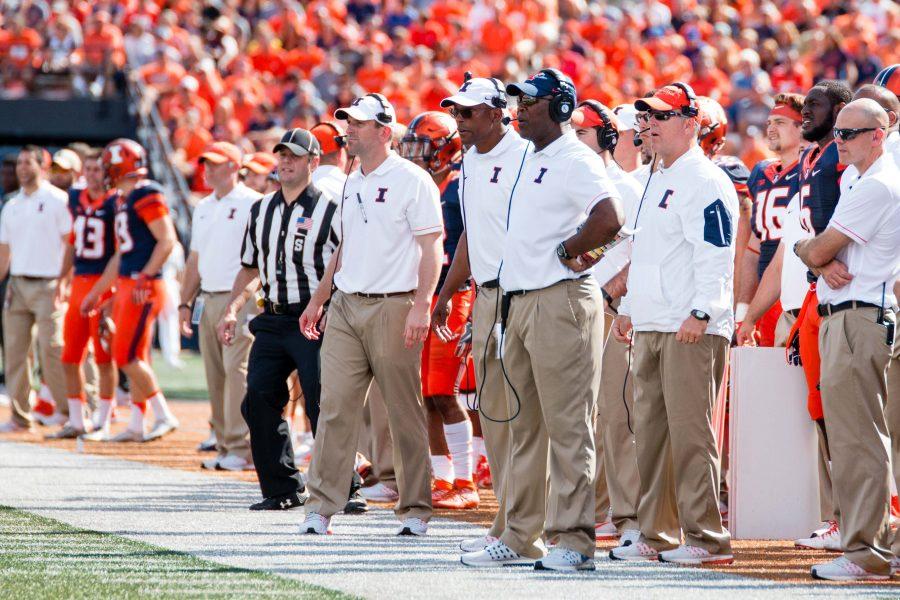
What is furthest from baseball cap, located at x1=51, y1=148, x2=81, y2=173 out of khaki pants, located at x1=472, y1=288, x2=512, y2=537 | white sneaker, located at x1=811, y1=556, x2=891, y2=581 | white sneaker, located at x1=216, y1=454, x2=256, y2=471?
white sneaker, located at x1=811, y1=556, x2=891, y2=581

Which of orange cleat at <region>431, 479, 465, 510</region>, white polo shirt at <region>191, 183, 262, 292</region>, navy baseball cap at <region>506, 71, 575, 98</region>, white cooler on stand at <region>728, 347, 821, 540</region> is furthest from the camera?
white polo shirt at <region>191, 183, 262, 292</region>

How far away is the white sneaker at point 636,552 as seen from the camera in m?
6.76

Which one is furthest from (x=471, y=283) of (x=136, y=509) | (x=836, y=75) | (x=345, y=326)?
(x=836, y=75)

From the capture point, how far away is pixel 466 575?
618 cm

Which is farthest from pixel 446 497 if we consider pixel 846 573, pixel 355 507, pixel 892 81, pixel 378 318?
pixel 892 81

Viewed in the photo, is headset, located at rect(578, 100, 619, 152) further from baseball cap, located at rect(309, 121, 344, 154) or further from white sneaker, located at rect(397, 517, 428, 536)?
white sneaker, located at rect(397, 517, 428, 536)

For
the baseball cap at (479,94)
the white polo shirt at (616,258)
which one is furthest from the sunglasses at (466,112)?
the white polo shirt at (616,258)

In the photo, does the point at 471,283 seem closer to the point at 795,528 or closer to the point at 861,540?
the point at 795,528

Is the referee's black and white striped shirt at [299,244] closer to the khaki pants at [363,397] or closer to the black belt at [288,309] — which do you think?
the black belt at [288,309]

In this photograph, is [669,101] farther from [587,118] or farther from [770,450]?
[770,450]

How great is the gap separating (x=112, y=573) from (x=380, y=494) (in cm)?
317

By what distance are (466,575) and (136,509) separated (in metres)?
2.72

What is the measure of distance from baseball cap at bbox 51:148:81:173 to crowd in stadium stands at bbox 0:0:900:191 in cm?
397

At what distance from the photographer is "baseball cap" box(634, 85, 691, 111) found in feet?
21.9
